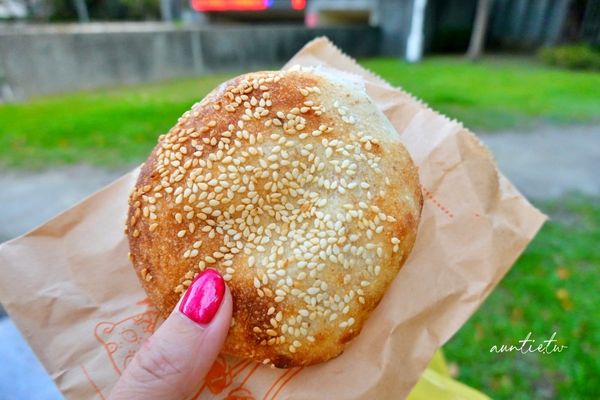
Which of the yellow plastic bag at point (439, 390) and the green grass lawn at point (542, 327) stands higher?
the yellow plastic bag at point (439, 390)

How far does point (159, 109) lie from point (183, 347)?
7540 mm

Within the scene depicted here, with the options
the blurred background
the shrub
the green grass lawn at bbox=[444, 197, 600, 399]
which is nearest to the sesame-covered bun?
the blurred background

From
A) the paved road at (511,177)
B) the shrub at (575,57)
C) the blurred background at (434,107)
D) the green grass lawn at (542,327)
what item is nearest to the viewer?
the green grass lawn at (542,327)

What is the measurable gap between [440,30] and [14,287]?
21.0m

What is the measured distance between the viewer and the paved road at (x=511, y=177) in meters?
5.17

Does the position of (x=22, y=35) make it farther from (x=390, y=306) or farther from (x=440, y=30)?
(x=440, y=30)

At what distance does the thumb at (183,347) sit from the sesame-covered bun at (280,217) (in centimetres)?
7

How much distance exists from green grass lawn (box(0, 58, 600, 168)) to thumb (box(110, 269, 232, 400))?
5323 mm

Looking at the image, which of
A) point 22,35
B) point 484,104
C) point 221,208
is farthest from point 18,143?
point 484,104

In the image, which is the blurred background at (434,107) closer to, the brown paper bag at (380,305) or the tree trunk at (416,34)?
the tree trunk at (416,34)

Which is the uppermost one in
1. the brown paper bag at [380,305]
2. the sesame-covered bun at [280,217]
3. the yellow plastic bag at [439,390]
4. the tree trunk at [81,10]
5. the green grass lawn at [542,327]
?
the sesame-covered bun at [280,217]

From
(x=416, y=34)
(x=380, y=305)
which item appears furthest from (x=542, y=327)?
(x=416, y=34)

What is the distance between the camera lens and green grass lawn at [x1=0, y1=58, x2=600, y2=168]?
6.80 m

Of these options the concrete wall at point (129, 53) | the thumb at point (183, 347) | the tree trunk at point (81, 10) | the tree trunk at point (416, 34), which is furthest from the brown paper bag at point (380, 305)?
the tree trunk at point (81, 10)
